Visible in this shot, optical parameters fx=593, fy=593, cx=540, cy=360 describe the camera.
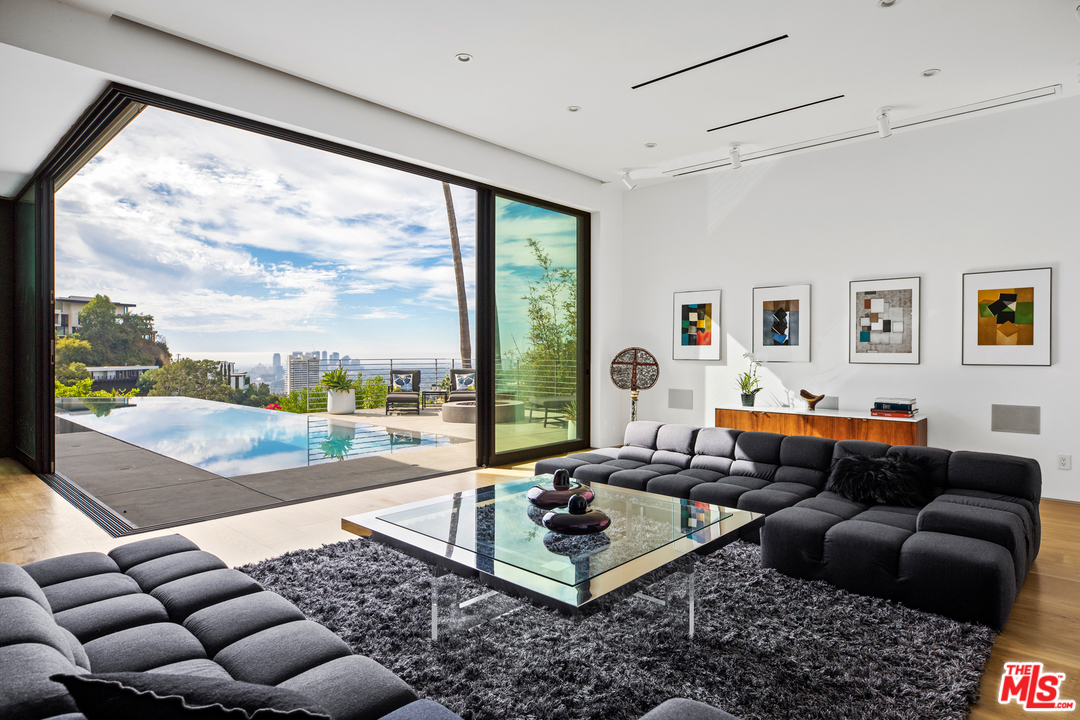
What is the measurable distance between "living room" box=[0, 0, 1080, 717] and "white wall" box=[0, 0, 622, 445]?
14 millimetres

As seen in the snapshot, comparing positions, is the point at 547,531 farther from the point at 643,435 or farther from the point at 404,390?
the point at 404,390

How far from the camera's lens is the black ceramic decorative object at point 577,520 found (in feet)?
7.65

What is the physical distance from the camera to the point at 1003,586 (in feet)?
7.80

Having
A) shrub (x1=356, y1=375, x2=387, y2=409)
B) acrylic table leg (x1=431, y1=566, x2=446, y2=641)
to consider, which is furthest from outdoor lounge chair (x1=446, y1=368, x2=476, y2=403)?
acrylic table leg (x1=431, y1=566, x2=446, y2=641)

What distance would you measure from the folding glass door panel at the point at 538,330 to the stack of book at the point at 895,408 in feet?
9.82

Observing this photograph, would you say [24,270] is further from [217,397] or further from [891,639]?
[891,639]

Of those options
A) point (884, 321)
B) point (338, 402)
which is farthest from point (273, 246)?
point (884, 321)

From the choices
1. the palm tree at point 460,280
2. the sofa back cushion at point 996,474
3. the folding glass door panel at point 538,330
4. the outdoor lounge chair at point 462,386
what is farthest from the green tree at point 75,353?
the sofa back cushion at point 996,474

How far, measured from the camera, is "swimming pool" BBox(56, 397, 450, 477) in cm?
696

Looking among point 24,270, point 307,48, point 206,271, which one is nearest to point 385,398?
point 206,271

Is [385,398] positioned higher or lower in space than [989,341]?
lower

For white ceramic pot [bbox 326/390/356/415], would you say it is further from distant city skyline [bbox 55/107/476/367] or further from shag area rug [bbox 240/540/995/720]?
shag area rug [bbox 240/540/995/720]

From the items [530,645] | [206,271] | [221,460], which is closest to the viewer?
[530,645]

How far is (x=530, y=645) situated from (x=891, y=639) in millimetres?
1392
